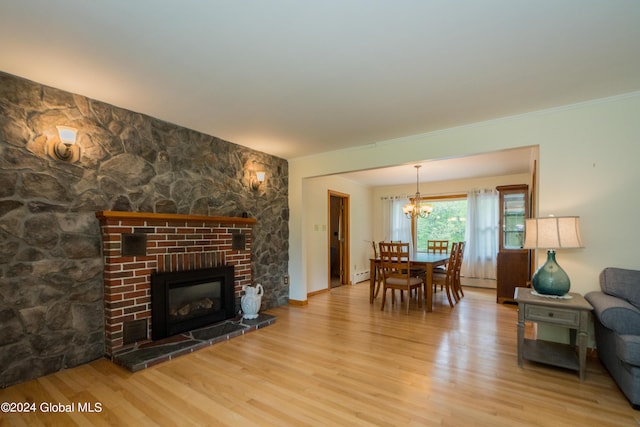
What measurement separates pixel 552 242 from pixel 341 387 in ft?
6.83

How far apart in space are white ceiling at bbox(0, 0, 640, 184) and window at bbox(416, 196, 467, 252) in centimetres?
395

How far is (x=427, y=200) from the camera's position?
22.8ft

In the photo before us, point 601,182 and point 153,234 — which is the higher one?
point 601,182

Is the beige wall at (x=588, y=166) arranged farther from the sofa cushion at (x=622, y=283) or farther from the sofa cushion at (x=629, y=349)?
the sofa cushion at (x=629, y=349)

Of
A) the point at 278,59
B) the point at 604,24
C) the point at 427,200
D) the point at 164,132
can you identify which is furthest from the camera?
the point at 427,200

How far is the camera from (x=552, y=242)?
252 cm

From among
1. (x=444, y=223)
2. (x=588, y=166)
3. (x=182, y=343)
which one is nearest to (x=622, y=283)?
(x=588, y=166)

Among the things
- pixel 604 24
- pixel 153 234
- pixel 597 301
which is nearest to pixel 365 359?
pixel 597 301

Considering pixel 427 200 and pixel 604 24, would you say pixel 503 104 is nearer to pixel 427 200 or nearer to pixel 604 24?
pixel 604 24

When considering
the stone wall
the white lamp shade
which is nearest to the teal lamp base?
the white lamp shade

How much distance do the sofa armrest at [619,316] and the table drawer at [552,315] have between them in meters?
0.16

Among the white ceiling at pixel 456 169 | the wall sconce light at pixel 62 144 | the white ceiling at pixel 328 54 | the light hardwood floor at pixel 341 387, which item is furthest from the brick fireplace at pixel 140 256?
the white ceiling at pixel 456 169

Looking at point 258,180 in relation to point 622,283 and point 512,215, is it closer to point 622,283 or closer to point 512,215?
point 622,283

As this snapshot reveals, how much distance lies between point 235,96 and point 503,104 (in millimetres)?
2409
